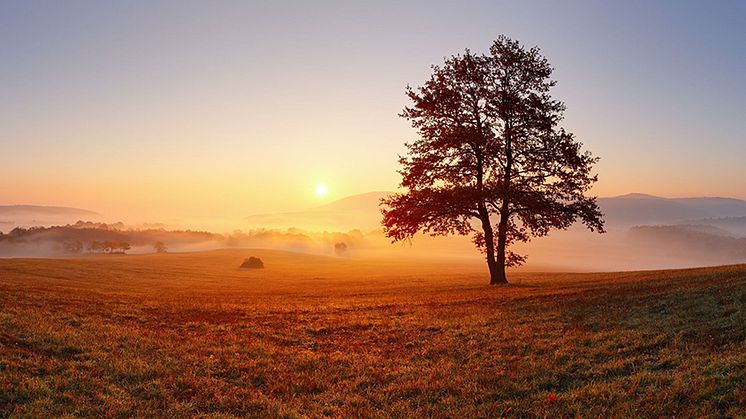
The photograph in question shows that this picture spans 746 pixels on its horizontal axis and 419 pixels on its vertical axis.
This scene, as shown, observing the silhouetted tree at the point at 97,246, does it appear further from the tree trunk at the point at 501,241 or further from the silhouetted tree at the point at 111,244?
the tree trunk at the point at 501,241

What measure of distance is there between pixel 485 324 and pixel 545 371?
6.05 m

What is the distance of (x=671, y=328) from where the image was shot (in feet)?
42.5

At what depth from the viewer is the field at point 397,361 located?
9.04 m

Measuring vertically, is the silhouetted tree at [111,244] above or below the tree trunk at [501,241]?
below

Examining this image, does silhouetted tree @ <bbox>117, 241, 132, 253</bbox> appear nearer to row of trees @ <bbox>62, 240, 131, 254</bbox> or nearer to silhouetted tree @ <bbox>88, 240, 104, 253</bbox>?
row of trees @ <bbox>62, 240, 131, 254</bbox>

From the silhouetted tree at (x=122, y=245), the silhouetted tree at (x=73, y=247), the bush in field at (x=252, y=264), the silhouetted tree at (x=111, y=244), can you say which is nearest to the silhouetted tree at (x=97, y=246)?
the silhouetted tree at (x=111, y=244)

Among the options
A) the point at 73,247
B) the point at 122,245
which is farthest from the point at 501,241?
the point at 73,247

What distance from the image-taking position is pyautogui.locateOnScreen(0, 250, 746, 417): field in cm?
904

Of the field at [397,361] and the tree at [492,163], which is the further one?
the tree at [492,163]

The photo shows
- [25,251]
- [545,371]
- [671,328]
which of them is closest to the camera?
[545,371]

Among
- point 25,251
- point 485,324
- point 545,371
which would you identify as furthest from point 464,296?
point 25,251

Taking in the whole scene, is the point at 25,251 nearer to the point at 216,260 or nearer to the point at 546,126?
the point at 216,260

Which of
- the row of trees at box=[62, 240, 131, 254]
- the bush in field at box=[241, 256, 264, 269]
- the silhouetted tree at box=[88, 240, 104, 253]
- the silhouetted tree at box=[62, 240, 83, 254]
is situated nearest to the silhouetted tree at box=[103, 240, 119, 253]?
the row of trees at box=[62, 240, 131, 254]

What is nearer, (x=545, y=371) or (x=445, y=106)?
(x=545, y=371)
